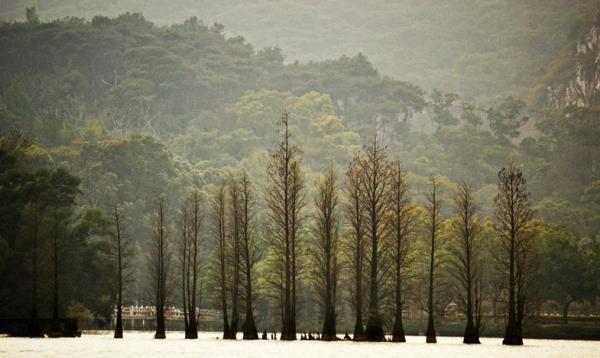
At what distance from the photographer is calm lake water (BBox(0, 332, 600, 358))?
66.2 meters

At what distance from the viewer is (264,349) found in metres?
71.1

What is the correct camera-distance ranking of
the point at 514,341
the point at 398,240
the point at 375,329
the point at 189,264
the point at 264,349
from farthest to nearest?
the point at 189,264
the point at 398,240
the point at 514,341
the point at 375,329
the point at 264,349

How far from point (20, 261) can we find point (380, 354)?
1814 inches

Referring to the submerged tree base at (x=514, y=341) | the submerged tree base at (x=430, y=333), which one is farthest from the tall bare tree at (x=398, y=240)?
the submerged tree base at (x=514, y=341)

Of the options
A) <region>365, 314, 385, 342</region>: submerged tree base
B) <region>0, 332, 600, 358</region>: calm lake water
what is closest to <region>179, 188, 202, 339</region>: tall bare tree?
<region>0, 332, 600, 358</region>: calm lake water

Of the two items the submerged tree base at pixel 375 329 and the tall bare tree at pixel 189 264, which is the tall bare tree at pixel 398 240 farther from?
the tall bare tree at pixel 189 264

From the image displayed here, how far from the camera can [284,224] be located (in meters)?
83.3

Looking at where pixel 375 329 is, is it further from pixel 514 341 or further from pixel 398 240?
pixel 514 341

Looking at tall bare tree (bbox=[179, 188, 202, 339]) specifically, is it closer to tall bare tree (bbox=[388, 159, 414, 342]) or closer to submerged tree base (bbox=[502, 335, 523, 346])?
tall bare tree (bbox=[388, 159, 414, 342])

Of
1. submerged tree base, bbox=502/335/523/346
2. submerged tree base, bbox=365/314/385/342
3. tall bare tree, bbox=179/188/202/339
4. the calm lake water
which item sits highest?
tall bare tree, bbox=179/188/202/339

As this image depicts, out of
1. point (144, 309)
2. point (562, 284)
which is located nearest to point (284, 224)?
point (562, 284)

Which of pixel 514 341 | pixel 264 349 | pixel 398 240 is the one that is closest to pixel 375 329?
pixel 398 240

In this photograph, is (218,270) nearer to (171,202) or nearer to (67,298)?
(67,298)

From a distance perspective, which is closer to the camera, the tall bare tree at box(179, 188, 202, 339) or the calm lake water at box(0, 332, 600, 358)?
the calm lake water at box(0, 332, 600, 358)
